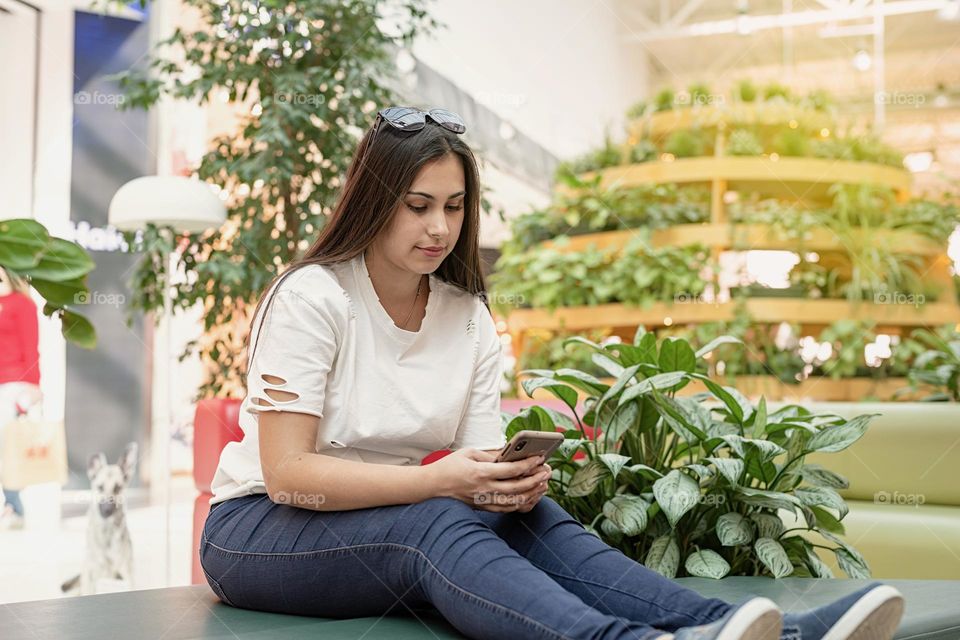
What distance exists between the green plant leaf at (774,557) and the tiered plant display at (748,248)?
2966 millimetres

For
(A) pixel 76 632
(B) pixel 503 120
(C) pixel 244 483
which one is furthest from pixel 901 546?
(B) pixel 503 120

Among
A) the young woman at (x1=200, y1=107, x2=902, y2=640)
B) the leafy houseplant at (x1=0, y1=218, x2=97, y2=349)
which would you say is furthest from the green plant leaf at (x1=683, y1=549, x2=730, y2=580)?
the leafy houseplant at (x1=0, y1=218, x2=97, y2=349)

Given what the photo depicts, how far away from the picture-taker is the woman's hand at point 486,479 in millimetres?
1333

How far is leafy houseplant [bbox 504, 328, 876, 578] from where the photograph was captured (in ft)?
5.93

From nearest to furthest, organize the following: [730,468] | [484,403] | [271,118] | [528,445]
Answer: [528,445] < [484,403] < [730,468] < [271,118]

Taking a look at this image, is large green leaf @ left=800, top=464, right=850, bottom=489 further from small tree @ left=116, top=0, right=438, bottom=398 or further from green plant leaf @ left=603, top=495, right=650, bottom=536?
small tree @ left=116, top=0, right=438, bottom=398

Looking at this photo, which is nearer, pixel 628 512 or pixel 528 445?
pixel 528 445

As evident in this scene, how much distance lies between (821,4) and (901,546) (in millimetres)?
7567

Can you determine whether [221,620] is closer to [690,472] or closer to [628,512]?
[628,512]

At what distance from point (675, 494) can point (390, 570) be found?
2.01ft

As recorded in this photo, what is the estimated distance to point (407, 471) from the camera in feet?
4.43

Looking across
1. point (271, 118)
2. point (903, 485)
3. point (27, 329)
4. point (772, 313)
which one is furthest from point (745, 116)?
point (27, 329)

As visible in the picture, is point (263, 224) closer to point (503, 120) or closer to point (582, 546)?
point (582, 546)

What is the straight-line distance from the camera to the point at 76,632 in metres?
1.29
